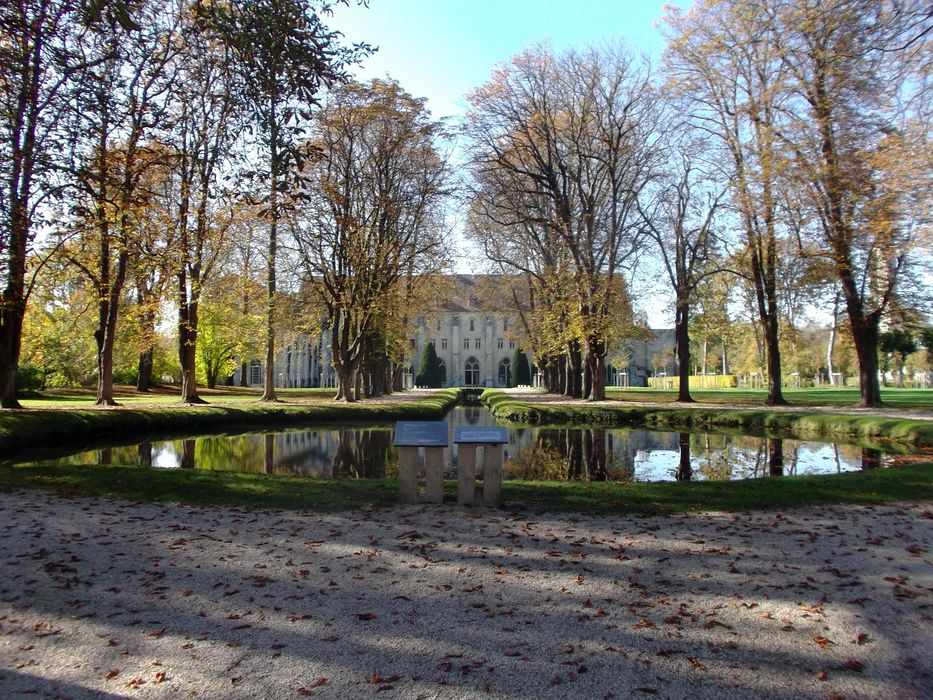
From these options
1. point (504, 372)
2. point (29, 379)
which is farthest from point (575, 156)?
point (504, 372)

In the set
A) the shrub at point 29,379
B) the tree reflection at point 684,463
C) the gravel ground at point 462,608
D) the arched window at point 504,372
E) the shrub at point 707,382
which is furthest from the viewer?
the arched window at point 504,372

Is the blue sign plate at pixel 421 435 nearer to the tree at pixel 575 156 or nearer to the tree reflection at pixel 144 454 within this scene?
the tree reflection at pixel 144 454

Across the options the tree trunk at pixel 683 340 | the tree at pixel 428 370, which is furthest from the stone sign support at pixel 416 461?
the tree at pixel 428 370

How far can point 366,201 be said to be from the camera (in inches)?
1108

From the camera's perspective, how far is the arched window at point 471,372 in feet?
278

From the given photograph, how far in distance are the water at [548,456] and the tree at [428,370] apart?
5606 centimetres

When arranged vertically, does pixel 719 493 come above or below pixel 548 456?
above

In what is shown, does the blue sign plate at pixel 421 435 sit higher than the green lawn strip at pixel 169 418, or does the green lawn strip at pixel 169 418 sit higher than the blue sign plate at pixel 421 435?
the blue sign plate at pixel 421 435

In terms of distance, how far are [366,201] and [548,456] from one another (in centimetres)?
1674

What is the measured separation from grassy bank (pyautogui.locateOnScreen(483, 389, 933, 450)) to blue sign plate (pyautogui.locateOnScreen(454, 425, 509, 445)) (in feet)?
41.1

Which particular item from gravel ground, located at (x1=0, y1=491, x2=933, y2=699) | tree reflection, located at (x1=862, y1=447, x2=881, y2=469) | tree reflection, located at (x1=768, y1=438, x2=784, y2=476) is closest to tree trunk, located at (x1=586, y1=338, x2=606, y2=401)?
tree reflection, located at (x1=768, y1=438, x2=784, y2=476)

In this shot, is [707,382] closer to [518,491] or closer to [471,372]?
[471,372]

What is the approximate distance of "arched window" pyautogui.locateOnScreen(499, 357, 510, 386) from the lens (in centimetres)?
8388

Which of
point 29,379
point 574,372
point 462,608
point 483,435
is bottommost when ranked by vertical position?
point 462,608
